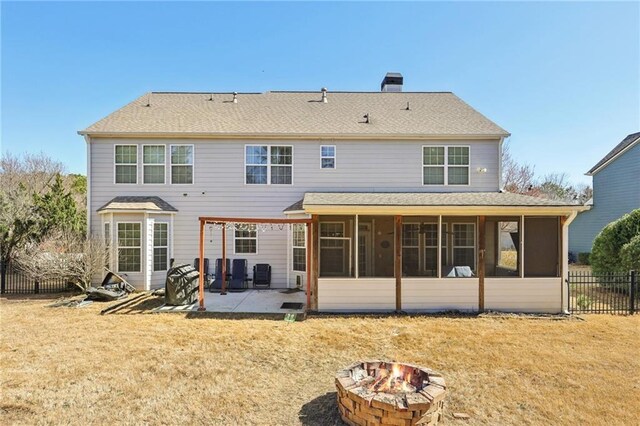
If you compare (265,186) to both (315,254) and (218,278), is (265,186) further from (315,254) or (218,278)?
(315,254)

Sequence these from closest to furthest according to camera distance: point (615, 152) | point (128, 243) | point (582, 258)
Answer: point (128, 243) → point (615, 152) → point (582, 258)

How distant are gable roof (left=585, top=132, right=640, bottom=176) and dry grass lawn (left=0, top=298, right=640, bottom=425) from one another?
1444 centimetres

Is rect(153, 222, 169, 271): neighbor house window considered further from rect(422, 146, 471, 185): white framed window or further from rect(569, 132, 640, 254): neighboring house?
rect(569, 132, 640, 254): neighboring house

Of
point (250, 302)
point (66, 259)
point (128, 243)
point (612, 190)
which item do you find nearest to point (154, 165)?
point (128, 243)

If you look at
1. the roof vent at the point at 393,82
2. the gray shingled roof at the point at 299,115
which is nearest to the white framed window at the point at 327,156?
the gray shingled roof at the point at 299,115

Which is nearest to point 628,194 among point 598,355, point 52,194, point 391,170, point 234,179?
point 391,170

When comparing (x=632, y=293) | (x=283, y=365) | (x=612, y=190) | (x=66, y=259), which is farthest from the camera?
(x=612, y=190)

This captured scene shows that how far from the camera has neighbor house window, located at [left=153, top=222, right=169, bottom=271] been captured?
36.5 ft

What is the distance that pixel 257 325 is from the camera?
7402 millimetres

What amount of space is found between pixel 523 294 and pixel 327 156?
760cm

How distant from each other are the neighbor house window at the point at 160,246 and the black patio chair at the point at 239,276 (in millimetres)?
2491

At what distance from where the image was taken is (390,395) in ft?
11.8

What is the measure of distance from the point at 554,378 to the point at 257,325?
5.75 metres

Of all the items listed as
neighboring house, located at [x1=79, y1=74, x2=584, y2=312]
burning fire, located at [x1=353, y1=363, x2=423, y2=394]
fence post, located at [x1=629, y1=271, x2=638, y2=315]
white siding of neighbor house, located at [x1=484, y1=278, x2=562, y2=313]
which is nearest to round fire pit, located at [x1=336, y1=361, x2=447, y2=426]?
burning fire, located at [x1=353, y1=363, x2=423, y2=394]
